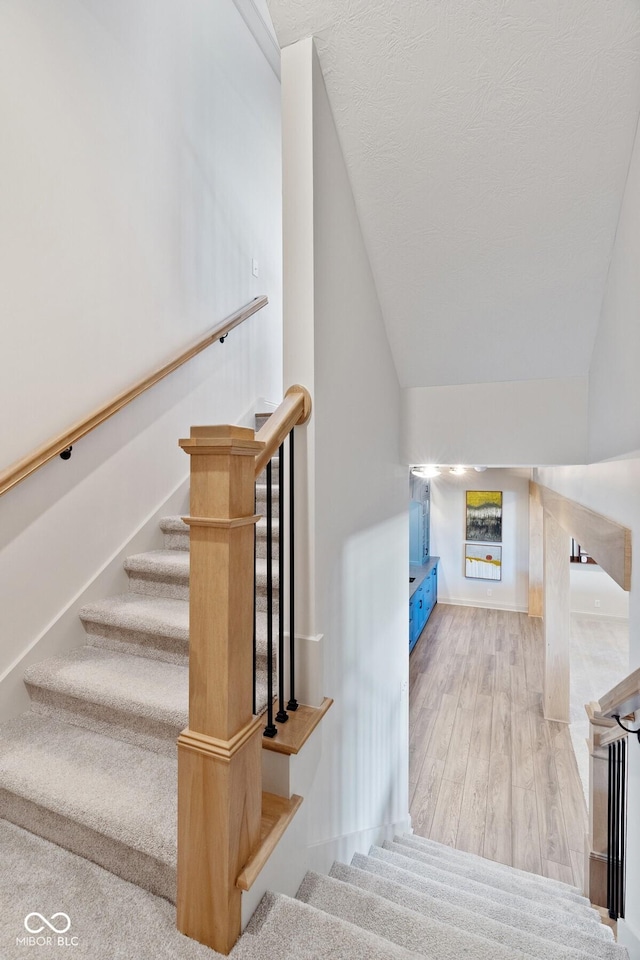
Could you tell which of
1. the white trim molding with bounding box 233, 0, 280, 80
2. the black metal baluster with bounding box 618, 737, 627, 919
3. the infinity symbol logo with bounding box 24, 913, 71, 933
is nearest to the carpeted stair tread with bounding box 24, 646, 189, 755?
the infinity symbol logo with bounding box 24, 913, 71, 933

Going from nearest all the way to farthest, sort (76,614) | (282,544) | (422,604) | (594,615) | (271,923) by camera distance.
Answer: (271,923) → (282,544) → (76,614) → (422,604) → (594,615)

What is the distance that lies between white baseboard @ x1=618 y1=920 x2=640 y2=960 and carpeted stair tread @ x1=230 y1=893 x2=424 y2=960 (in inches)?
39.4

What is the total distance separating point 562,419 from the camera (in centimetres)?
249

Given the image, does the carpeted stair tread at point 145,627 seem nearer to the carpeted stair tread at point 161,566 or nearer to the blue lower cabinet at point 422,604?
the carpeted stair tread at point 161,566

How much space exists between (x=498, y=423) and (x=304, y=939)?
2.29 metres

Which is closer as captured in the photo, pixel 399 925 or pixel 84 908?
pixel 84 908

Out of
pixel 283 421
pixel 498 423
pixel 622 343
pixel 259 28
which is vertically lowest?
pixel 283 421

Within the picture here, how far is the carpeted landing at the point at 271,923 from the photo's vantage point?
3.40 ft

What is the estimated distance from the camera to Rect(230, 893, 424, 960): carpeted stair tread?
1.03m

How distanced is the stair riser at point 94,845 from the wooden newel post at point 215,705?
14cm

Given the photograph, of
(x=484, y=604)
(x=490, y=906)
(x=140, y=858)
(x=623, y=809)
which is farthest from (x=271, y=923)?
(x=484, y=604)

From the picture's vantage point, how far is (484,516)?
820 centimetres

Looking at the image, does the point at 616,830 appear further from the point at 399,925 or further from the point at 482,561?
the point at 482,561

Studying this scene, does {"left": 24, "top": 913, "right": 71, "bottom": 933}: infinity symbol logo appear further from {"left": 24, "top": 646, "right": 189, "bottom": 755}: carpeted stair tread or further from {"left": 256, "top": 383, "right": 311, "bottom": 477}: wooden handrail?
{"left": 256, "top": 383, "right": 311, "bottom": 477}: wooden handrail
